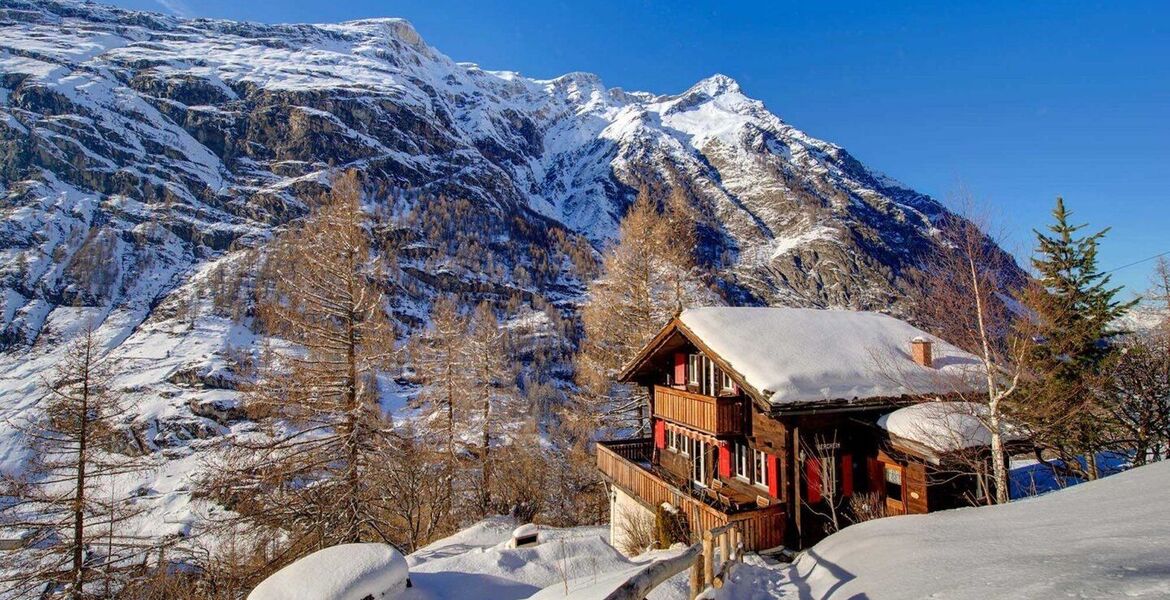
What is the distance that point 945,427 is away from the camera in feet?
35.2

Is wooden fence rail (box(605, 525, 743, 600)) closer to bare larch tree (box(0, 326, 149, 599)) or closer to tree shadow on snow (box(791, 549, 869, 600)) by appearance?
tree shadow on snow (box(791, 549, 869, 600))


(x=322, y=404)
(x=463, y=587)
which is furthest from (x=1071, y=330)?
(x=322, y=404)

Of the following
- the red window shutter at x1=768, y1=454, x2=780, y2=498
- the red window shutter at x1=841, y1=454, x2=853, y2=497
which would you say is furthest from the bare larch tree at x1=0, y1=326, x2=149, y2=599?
the red window shutter at x1=841, y1=454, x2=853, y2=497

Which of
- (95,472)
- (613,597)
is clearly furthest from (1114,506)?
(95,472)

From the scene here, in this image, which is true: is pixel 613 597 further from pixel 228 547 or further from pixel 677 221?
pixel 677 221

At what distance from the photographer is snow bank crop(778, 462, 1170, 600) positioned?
3520 millimetres

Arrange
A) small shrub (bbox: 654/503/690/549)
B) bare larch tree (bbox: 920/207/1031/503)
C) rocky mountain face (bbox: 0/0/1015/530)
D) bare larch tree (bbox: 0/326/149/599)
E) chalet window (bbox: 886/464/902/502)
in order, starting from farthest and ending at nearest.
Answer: rocky mountain face (bbox: 0/0/1015/530), bare larch tree (bbox: 0/326/149/599), small shrub (bbox: 654/503/690/549), chalet window (bbox: 886/464/902/502), bare larch tree (bbox: 920/207/1031/503)

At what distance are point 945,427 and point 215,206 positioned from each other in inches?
5844

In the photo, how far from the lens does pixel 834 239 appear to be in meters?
166

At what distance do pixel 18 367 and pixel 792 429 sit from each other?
105642mm

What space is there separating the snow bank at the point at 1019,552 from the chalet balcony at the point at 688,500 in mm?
2254

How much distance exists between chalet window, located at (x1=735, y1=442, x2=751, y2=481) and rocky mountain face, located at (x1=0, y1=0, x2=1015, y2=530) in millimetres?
46125

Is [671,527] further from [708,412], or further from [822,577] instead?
[822,577]

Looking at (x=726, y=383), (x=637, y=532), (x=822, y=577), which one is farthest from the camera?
(x=726, y=383)
